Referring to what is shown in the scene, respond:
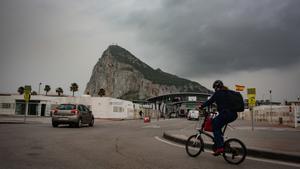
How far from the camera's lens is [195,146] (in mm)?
7574

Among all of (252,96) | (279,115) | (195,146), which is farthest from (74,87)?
(195,146)

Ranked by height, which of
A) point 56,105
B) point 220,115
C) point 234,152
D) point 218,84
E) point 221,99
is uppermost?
point 56,105

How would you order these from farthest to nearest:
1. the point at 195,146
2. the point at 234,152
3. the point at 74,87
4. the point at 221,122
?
the point at 74,87
the point at 195,146
the point at 221,122
the point at 234,152

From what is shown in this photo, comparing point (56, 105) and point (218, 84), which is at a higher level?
point (56, 105)

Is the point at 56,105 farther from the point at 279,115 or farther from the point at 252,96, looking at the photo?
the point at 252,96

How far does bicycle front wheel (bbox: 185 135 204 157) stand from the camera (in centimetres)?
745

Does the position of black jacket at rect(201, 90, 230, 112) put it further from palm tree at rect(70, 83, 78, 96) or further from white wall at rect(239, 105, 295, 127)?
palm tree at rect(70, 83, 78, 96)

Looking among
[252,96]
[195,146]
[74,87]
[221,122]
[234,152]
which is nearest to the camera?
[234,152]

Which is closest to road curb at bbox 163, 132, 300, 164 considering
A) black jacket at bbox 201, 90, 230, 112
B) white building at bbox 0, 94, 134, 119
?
black jacket at bbox 201, 90, 230, 112

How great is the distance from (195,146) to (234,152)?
1194 mm

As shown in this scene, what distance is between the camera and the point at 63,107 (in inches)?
762

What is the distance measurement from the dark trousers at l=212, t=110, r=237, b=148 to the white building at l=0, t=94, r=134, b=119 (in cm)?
4994

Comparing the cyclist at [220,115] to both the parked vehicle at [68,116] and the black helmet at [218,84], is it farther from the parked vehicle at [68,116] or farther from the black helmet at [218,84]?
the parked vehicle at [68,116]

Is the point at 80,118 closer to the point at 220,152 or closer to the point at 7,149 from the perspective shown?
the point at 7,149
